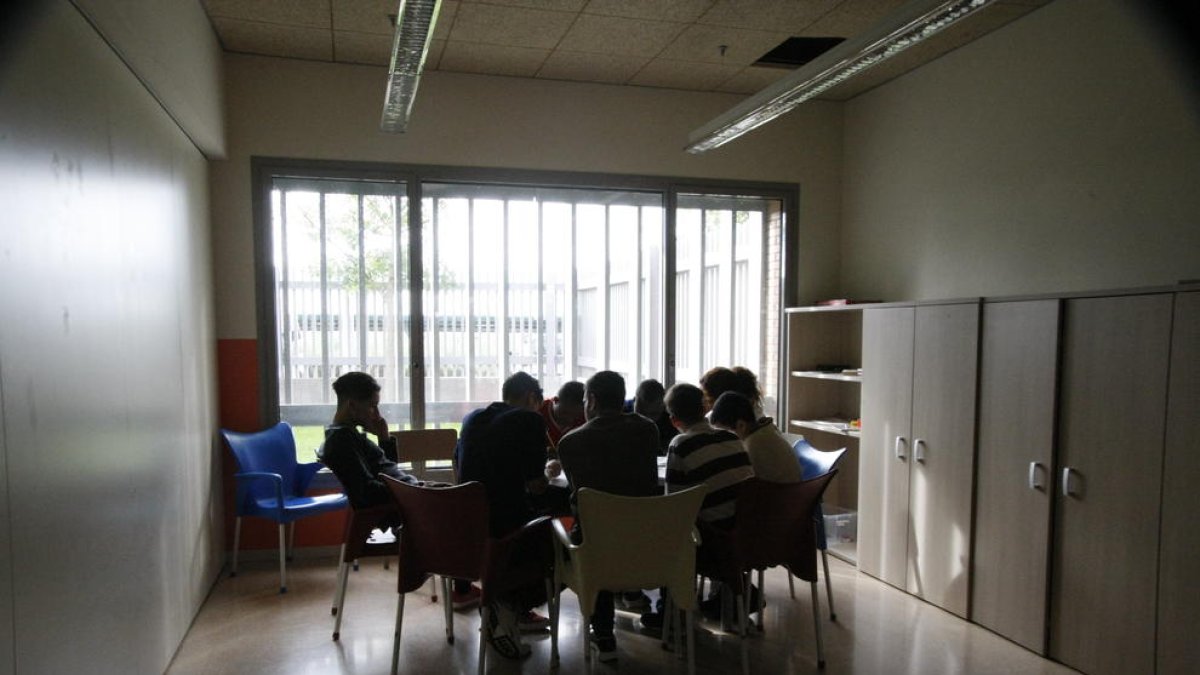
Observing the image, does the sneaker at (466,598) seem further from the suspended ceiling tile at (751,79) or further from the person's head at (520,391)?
the suspended ceiling tile at (751,79)

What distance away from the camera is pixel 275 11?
368 centimetres

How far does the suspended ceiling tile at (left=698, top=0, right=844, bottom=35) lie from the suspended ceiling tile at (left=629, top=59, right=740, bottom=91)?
2.19ft

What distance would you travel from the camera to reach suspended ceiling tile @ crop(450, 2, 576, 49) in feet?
12.2

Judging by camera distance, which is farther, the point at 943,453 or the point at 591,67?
the point at 591,67

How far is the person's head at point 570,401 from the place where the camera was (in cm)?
400

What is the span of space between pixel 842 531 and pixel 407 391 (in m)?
3.27

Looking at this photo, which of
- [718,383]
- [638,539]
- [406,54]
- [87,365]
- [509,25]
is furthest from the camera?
[509,25]

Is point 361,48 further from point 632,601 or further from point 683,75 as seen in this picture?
point 632,601

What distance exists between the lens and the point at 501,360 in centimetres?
500

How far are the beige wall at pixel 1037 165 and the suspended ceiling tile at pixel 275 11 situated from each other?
12.4 ft

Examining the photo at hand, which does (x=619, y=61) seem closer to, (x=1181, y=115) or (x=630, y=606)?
(x=1181, y=115)

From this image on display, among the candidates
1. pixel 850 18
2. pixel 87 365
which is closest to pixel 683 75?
pixel 850 18

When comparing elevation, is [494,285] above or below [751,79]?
below

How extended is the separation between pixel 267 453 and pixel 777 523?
3.17m
